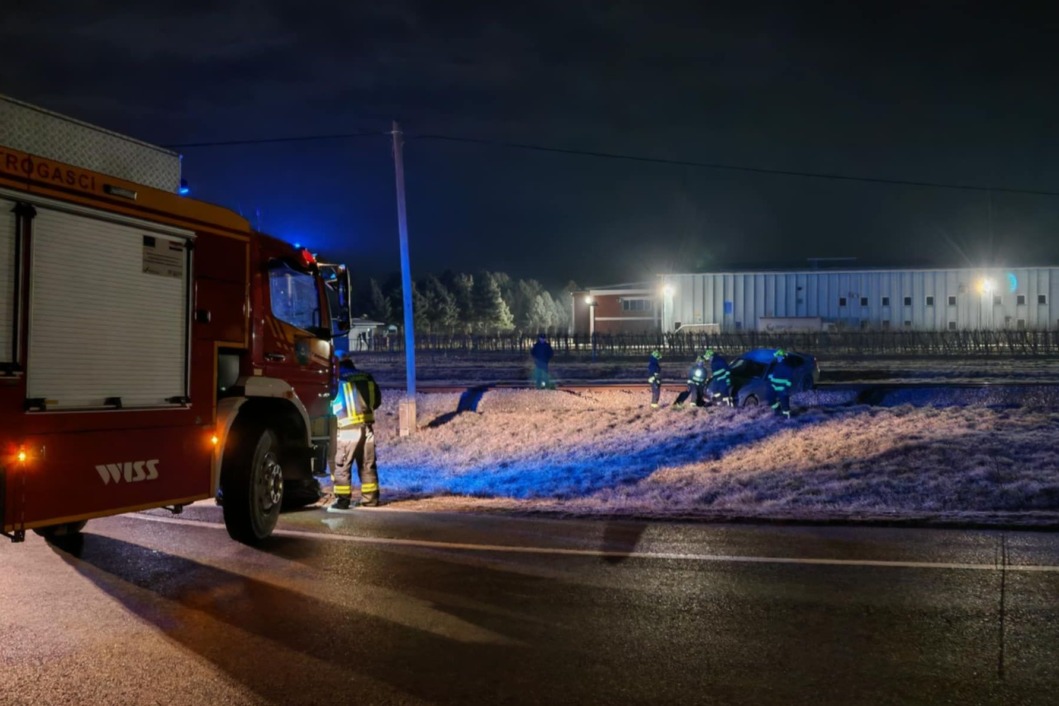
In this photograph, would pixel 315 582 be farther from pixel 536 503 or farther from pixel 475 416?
pixel 475 416

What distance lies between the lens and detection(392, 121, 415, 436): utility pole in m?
20.4

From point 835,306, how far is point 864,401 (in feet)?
141

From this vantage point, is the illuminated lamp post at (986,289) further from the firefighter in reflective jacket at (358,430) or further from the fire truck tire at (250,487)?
the fire truck tire at (250,487)

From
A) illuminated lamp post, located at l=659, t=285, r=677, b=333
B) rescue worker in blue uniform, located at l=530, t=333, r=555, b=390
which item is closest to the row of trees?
illuminated lamp post, located at l=659, t=285, r=677, b=333

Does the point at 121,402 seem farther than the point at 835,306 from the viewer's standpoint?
No

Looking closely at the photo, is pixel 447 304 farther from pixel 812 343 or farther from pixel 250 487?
pixel 250 487

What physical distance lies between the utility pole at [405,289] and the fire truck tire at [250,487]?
→ 11599mm

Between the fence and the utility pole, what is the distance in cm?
2566

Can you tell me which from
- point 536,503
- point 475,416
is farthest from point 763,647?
point 475,416

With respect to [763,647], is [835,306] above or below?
above

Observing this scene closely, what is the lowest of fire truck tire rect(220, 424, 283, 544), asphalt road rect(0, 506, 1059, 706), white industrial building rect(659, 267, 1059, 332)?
asphalt road rect(0, 506, 1059, 706)

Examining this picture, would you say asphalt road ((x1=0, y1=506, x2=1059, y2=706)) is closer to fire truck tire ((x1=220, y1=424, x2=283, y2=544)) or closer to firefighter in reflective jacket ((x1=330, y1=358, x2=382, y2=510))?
fire truck tire ((x1=220, y1=424, x2=283, y2=544))

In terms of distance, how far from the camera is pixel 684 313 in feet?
216

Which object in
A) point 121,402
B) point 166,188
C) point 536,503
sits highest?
point 166,188
